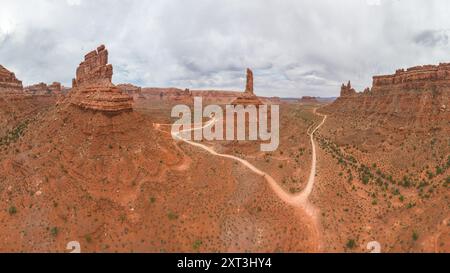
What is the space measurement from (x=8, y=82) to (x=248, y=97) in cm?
7708

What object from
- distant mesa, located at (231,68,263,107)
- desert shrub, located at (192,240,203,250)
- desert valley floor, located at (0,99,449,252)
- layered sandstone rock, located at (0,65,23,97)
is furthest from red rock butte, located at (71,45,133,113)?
layered sandstone rock, located at (0,65,23,97)

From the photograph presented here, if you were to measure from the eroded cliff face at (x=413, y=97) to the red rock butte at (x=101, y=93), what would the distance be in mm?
67287

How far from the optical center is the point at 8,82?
78312 mm

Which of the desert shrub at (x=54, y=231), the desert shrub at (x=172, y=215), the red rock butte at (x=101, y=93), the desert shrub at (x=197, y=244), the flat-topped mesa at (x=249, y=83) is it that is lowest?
the desert shrub at (x=197, y=244)

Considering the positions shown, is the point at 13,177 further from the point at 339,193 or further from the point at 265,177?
the point at 339,193

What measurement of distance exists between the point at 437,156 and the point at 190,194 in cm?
4811

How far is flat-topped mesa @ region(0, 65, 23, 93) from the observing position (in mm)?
74750

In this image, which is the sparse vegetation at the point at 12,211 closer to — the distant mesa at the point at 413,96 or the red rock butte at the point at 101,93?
the red rock butte at the point at 101,93

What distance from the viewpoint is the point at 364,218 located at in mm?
33531

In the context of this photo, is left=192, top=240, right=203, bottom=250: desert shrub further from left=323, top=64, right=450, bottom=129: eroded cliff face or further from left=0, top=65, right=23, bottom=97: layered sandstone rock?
left=0, top=65, right=23, bottom=97: layered sandstone rock

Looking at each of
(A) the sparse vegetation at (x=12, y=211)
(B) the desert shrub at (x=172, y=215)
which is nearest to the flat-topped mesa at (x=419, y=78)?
(B) the desert shrub at (x=172, y=215)

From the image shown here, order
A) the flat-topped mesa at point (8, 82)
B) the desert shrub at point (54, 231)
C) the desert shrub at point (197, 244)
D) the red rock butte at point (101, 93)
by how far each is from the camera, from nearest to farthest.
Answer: the desert shrub at point (54, 231) → the desert shrub at point (197, 244) → the red rock butte at point (101, 93) → the flat-topped mesa at point (8, 82)

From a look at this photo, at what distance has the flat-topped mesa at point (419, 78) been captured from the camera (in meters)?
67.7

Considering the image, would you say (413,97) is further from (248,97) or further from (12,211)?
(12,211)
